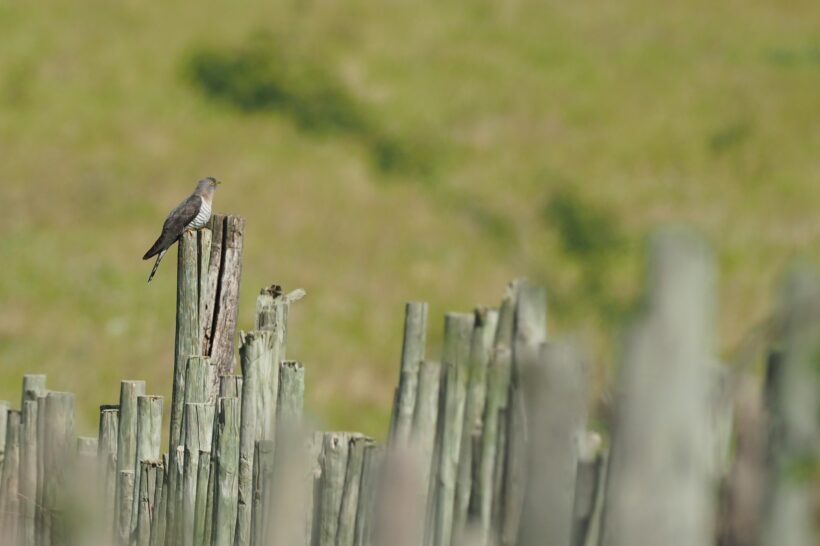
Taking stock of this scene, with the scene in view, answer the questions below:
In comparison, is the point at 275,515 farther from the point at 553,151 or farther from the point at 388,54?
the point at 388,54

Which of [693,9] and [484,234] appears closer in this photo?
[484,234]

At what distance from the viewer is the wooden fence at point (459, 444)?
58.8 inches

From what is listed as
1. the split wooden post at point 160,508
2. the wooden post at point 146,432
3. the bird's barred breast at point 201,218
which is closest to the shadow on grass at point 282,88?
the bird's barred breast at point 201,218

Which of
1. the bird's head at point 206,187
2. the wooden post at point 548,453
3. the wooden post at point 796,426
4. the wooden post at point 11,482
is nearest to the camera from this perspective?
the wooden post at point 796,426

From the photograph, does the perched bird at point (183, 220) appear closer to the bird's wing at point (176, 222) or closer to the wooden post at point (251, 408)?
the bird's wing at point (176, 222)

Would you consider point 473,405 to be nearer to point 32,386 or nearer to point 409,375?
point 409,375

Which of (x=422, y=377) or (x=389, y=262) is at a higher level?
(x=389, y=262)

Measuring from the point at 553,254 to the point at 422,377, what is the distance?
9218mm

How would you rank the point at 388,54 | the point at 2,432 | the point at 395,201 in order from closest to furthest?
the point at 2,432, the point at 395,201, the point at 388,54

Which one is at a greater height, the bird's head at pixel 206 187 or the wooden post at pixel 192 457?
the bird's head at pixel 206 187

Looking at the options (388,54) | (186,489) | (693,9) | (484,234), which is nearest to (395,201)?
(484,234)

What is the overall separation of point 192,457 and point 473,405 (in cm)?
104

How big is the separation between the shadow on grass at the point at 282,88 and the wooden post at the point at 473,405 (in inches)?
486

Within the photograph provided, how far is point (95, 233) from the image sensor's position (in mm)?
13359
